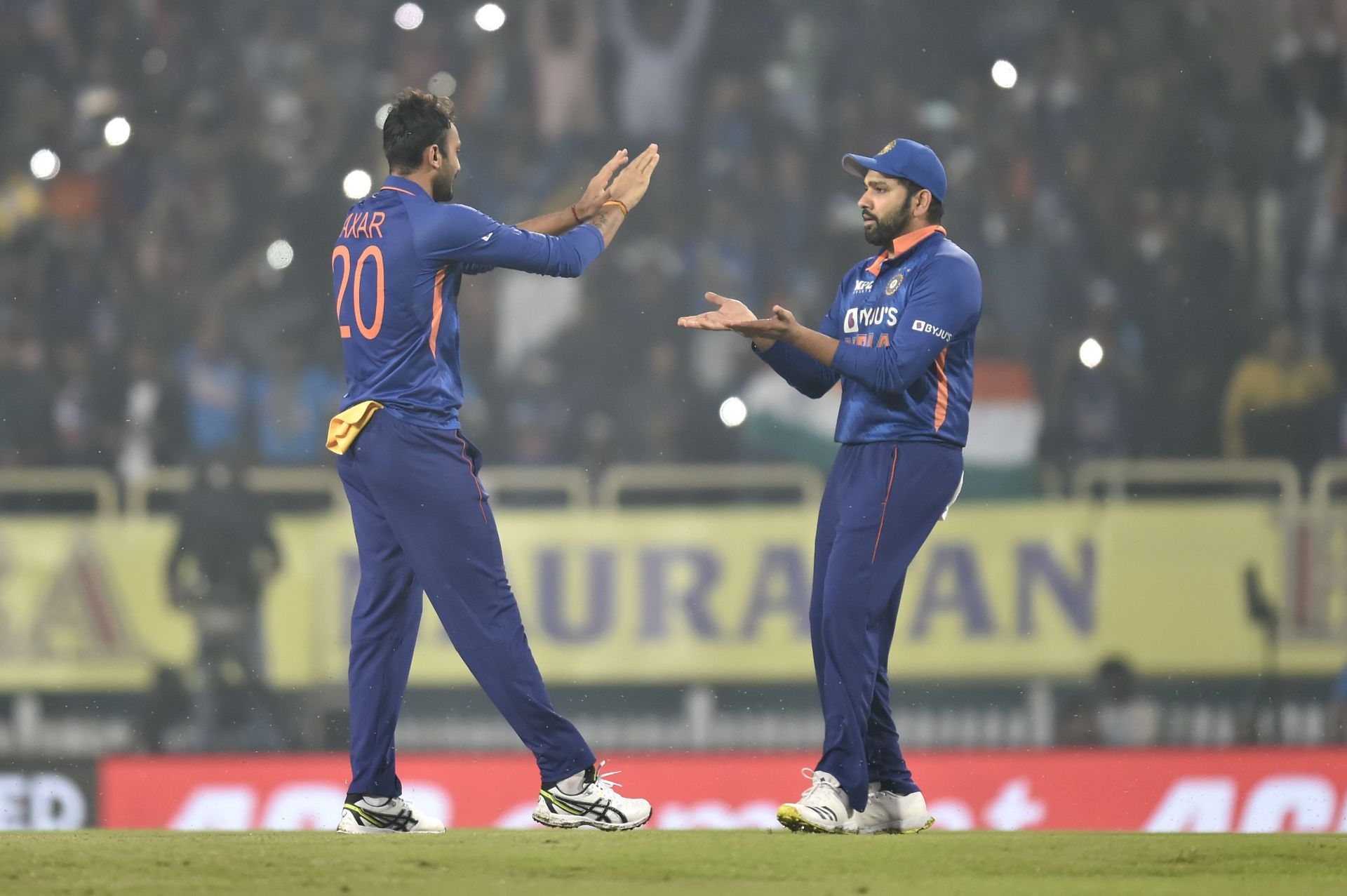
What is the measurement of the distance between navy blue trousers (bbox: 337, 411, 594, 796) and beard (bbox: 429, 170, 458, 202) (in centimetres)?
54

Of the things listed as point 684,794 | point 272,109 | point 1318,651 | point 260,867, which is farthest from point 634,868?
point 272,109

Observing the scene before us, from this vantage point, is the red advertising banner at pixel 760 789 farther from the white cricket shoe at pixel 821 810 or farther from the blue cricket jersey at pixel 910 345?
the blue cricket jersey at pixel 910 345

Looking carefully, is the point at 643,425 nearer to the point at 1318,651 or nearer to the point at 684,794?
the point at 684,794

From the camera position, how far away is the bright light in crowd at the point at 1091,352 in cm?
733

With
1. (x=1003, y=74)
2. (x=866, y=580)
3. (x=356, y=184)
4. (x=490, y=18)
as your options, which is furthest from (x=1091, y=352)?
(x=866, y=580)

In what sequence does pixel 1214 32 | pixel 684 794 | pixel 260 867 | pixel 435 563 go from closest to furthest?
pixel 260 867, pixel 435 563, pixel 684 794, pixel 1214 32

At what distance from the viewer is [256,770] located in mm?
7086

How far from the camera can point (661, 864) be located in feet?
12.1

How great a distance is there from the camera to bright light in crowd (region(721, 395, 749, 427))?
733 centimetres

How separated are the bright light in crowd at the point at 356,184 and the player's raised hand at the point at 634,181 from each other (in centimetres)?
331

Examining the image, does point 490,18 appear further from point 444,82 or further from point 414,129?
point 414,129

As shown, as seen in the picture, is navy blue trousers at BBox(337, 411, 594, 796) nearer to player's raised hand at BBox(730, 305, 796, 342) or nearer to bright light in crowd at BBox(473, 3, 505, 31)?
player's raised hand at BBox(730, 305, 796, 342)

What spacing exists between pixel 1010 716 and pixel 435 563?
141 inches

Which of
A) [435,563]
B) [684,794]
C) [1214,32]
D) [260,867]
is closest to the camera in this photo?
[260,867]
